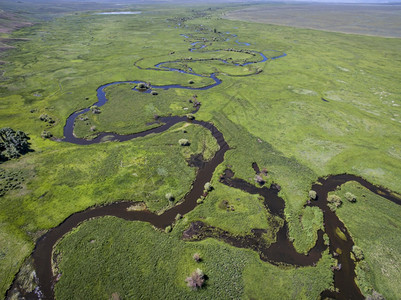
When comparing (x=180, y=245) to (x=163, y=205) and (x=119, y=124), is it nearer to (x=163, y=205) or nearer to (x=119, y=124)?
(x=163, y=205)

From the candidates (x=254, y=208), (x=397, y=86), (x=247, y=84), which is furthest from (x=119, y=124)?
(x=397, y=86)

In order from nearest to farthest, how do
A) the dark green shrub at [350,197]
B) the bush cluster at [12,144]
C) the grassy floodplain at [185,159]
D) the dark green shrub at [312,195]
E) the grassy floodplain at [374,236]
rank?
the grassy floodplain at [374,236] < the grassy floodplain at [185,159] < the dark green shrub at [350,197] < the dark green shrub at [312,195] < the bush cluster at [12,144]

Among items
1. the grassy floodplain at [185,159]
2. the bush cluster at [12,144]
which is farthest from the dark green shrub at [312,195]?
the bush cluster at [12,144]

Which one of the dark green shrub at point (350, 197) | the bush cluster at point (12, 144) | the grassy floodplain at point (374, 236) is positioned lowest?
the grassy floodplain at point (374, 236)

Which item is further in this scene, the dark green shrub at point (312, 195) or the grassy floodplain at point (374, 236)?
the dark green shrub at point (312, 195)

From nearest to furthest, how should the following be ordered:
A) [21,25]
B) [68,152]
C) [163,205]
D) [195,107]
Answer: [163,205] → [68,152] → [195,107] → [21,25]

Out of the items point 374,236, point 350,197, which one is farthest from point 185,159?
point 374,236

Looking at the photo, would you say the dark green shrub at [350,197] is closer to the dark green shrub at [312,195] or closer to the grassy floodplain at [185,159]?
the grassy floodplain at [185,159]

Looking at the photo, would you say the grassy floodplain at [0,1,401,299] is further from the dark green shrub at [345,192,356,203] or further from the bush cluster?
the bush cluster
